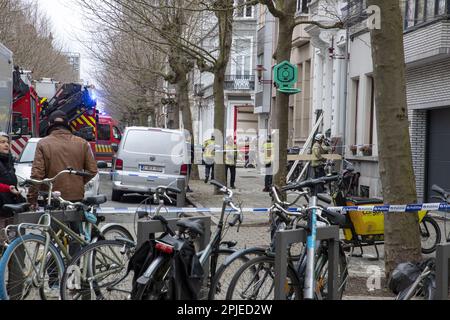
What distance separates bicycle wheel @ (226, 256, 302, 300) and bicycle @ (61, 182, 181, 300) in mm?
1028

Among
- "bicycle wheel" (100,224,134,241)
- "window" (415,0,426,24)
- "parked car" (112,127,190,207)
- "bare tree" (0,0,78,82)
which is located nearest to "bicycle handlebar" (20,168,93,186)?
"bicycle wheel" (100,224,134,241)

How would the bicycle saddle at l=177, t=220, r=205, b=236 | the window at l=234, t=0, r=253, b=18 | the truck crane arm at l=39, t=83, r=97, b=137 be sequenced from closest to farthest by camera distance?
the bicycle saddle at l=177, t=220, r=205, b=236 → the window at l=234, t=0, r=253, b=18 → the truck crane arm at l=39, t=83, r=97, b=137

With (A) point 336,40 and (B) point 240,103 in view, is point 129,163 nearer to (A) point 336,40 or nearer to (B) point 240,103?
(A) point 336,40

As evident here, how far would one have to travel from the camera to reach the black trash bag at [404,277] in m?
5.03

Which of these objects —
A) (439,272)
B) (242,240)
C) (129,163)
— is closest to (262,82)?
(129,163)

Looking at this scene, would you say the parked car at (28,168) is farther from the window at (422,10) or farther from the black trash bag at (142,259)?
the window at (422,10)

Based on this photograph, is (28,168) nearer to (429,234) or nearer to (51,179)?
(51,179)

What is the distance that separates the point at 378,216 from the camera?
910 cm

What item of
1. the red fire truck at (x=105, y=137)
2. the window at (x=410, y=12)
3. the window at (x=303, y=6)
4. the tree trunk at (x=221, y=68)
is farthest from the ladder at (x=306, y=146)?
the red fire truck at (x=105, y=137)

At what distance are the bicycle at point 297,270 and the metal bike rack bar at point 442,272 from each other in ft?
3.02

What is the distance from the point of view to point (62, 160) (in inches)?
282

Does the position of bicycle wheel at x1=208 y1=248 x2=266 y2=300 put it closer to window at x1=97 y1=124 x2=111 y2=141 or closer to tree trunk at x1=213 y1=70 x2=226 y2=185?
tree trunk at x1=213 y1=70 x2=226 y2=185

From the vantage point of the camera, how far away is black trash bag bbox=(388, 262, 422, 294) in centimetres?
503

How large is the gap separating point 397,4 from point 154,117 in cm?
4770
